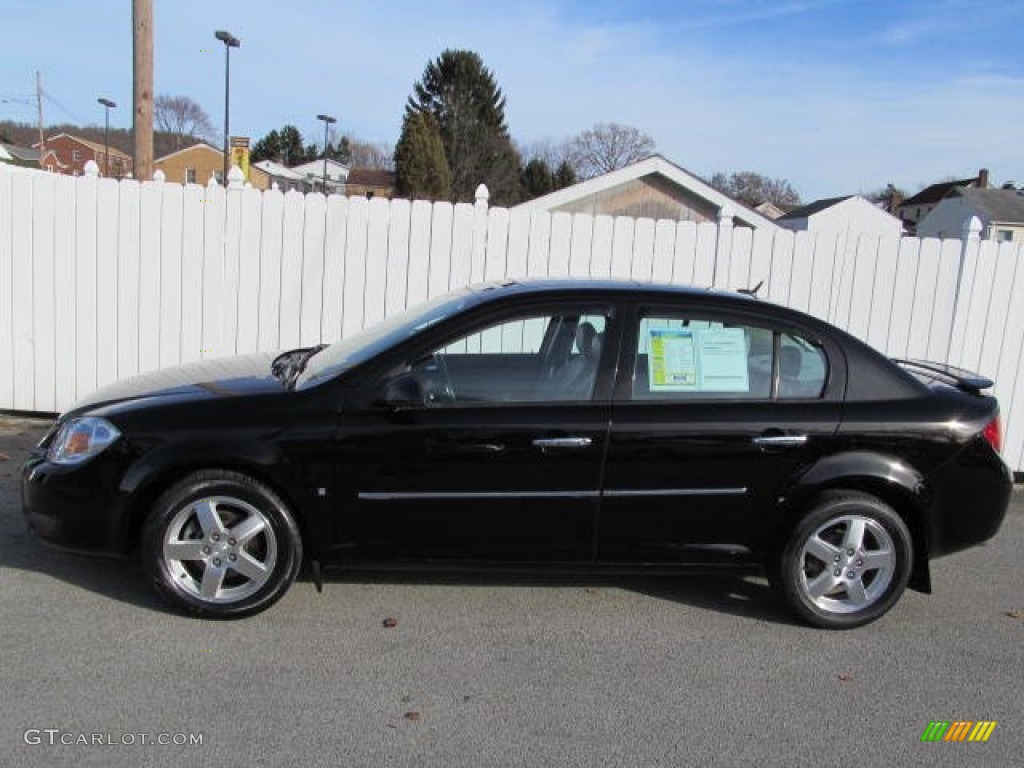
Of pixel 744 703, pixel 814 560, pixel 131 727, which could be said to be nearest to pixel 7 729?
pixel 131 727

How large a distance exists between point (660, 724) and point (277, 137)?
112705 millimetres

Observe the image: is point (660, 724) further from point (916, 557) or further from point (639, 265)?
point (639, 265)

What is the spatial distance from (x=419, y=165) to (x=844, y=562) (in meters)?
45.2

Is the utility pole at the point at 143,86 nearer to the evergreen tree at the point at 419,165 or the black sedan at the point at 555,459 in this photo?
the black sedan at the point at 555,459

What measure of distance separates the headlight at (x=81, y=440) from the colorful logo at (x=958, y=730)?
3.58 m

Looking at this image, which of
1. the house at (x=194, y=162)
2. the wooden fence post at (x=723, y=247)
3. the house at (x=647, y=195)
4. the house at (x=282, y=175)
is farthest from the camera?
the house at (x=194, y=162)

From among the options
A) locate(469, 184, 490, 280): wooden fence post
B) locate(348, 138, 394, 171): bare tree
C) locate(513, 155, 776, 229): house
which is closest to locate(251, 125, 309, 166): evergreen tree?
locate(348, 138, 394, 171): bare tree

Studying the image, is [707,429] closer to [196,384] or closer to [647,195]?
[196,384]

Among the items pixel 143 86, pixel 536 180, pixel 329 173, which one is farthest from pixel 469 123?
pixel 143 86

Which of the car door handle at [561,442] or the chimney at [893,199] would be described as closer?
A: the car door handle at [561,442]

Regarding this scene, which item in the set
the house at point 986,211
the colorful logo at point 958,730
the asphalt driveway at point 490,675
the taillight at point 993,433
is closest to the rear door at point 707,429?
the asphalt driveway at point 490,675

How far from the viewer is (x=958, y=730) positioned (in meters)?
3.29

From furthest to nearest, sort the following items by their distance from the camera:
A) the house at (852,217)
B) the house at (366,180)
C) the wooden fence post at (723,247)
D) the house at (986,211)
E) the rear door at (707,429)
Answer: the house at (366,180), the house at (986,211), the house at (852,217), the wooden fence post at (723,247), the rear door at (707,429)

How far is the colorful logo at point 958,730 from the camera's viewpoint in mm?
3238
